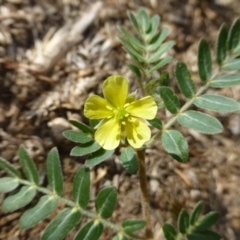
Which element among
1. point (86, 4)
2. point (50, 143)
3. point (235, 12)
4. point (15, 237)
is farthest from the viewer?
point (235, 12)

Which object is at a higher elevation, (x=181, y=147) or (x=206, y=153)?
(x=181, y=147)

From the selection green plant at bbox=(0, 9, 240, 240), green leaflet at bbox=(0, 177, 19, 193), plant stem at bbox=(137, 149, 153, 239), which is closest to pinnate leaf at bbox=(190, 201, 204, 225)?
green plant at bbox=(0, 9, 240, 240)

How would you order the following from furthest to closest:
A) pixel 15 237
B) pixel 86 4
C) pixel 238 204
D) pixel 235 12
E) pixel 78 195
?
pixel 235 12 → pixel 86 4 → pixel 238 204 → pixel 15 237 → pixel 78 195

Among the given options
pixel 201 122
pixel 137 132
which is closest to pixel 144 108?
pixel 137 132

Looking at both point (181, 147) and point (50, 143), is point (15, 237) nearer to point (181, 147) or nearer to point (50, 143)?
point (50, 143)

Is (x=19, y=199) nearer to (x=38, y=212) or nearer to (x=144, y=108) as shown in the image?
(x=38, y=212)

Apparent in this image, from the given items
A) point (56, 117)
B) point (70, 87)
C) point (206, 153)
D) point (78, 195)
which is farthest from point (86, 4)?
point (78, 195)

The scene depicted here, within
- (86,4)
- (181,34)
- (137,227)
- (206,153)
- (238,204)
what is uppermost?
(86,4)

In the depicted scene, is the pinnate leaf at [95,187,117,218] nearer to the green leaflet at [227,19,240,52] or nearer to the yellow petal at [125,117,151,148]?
the yellow petal at [125,117,151,148]
